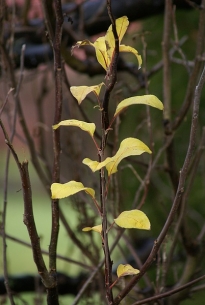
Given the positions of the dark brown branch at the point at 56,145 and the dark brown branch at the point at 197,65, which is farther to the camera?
the dark brown branch at the point at 197,65

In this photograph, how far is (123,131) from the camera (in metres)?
2.70

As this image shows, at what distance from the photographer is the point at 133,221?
689mm

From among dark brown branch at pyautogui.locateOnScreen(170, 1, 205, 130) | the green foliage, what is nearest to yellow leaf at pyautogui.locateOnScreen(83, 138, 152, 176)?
the green foliage

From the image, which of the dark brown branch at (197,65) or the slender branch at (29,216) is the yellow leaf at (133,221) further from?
the dark brown branch at (197,65)

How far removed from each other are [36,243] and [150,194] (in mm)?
1758

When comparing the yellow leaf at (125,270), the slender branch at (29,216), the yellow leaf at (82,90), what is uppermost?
the yellow leaf at (82,90)

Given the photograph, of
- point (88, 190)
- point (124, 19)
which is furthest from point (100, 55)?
point (88, 190)

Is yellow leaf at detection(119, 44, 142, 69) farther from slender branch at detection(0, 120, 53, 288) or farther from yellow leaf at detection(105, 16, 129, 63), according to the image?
slender branch at detection(0, 120, 53, 288)

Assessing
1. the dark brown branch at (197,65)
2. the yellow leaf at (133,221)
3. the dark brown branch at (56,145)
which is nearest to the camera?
the yellow leaf at (133,221)

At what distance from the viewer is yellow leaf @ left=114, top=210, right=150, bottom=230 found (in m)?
0.68

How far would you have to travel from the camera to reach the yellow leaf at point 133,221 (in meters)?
0.68

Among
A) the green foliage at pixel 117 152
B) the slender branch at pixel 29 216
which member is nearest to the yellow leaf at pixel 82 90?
the green foliage at pixel 117 152

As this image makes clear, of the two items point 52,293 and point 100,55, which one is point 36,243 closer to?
point 52,293

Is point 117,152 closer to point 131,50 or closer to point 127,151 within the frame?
point 127,151
